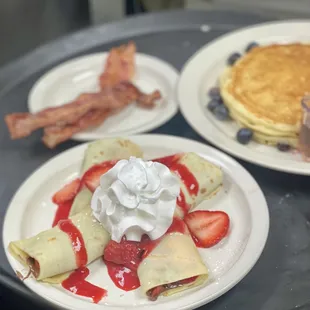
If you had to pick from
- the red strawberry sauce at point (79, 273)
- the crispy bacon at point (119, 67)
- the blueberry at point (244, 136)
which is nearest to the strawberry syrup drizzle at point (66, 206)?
the red strawberry sauce at point (79, 273)

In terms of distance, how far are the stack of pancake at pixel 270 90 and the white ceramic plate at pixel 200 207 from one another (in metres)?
0.16

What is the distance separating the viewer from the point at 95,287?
119 centimetres

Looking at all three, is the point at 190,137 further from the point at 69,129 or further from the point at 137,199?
the point at 137,199

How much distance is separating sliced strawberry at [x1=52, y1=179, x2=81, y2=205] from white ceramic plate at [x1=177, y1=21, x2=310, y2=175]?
1.14 feet

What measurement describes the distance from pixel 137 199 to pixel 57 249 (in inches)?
7.6

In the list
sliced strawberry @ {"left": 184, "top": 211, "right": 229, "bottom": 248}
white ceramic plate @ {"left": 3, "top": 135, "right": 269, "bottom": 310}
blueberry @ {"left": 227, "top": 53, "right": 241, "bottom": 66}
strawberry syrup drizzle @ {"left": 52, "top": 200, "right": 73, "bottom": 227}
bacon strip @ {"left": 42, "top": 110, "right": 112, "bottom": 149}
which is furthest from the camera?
blueberry @ {"left": 227, "top": 53, "right": 241, "bottom": 66}

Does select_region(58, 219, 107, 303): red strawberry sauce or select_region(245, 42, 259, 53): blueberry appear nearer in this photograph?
select_region(58, 219, 107, 303): red strawberry sauce

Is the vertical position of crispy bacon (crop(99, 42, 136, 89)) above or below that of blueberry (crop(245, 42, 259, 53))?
below

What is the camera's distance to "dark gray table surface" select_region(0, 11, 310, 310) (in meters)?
1.21

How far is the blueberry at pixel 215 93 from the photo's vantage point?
5.37 feet

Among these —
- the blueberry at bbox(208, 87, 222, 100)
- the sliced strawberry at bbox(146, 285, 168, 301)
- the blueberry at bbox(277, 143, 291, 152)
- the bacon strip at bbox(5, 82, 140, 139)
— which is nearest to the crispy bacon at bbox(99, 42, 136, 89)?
the bacon strip at bbox(5, 82, 140, 139)

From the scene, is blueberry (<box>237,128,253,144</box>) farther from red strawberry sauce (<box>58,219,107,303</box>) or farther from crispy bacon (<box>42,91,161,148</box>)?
red strawberry sauce (<box>58,219,107,303</box>)

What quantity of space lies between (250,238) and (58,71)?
2.99ft

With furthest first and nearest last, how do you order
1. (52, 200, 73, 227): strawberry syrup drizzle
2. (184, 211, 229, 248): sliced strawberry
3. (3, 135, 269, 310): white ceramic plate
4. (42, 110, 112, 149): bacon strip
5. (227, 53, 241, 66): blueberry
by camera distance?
1. (227, 53, 241, 66): blueberry
2. (42, 110, 112, 149): bacon strip
3. (52, 200, 73, 227): strawberry syrup drizzle
4. (184, 211, 229, 248): sliced strawberry
5. (3, 135, 269, 310): white ceramic plate
